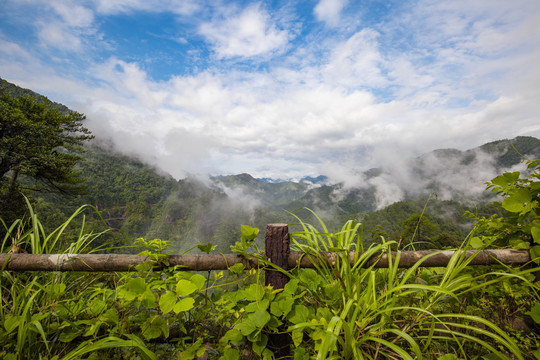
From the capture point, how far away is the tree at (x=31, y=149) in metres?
17.6

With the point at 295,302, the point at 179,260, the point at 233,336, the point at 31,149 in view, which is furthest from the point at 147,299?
the point at 31,149

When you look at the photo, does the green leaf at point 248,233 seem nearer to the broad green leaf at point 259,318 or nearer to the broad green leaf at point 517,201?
the broad green leaf at point 259,318

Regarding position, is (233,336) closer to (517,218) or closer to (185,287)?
(185,287)

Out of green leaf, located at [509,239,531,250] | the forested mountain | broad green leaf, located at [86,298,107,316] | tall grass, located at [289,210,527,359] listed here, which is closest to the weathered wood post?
tall grass, located at [289,210,527,359]

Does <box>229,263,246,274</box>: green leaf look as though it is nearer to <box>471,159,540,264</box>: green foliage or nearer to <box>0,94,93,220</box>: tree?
<box>471,159,540,264</box>: green foliage

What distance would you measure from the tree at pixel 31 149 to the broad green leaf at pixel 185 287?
23.0 metres

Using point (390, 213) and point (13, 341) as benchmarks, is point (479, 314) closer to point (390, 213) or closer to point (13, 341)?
point (13, 341)

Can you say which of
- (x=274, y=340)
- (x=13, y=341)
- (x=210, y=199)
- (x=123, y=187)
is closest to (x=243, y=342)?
(x=274, y=340)

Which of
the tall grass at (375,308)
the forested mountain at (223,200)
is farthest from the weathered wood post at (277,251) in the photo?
the forested mountain at (223,200)

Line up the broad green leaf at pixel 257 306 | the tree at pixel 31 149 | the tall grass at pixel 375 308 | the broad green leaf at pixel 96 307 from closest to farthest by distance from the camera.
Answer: the tall grass at pixel 375 308 < the broad green leaf at pixel 257 306 < the broad green leaf at pixel 96 307 < the tree at pixel 31 149

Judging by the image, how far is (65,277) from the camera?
1.74 metres

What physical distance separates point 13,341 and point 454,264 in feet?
8.77

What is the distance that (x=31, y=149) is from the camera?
18812mm

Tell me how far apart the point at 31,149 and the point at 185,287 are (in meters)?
26.2
